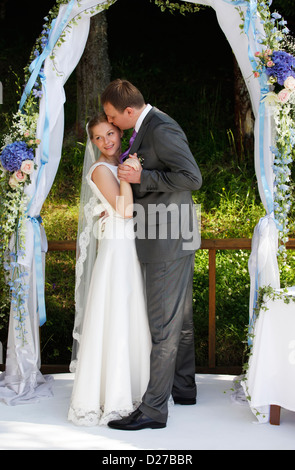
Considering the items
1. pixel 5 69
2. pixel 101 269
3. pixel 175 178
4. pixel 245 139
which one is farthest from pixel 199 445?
pixel 5 69

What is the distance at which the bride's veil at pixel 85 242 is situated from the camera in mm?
3947

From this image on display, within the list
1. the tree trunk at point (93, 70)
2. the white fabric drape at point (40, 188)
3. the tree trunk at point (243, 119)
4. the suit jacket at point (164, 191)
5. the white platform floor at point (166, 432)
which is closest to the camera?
the white platform floor at point (166, 432)

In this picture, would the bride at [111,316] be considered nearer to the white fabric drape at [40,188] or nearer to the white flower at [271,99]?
the white fabric drape at [40,188]

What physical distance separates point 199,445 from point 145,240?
43.9 inches

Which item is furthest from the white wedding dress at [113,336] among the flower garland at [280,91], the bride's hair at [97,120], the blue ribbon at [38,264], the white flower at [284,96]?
the white flower at [284,96]

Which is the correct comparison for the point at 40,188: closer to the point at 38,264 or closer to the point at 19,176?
the point at 19,176

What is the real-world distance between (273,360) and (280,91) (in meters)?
1.55

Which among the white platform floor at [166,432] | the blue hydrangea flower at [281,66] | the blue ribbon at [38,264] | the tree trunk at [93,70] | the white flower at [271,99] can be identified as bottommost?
the white platform floor at [166,432]

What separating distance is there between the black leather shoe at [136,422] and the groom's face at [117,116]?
1.60 meters

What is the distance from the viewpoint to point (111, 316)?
3633mm

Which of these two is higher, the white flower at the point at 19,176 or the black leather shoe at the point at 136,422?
the white flower at the point at 19,176

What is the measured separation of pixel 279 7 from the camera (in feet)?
24.8

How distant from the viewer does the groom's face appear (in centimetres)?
356

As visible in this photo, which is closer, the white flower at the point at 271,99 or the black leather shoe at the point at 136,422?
the black leather shoe at the point at 136,422
